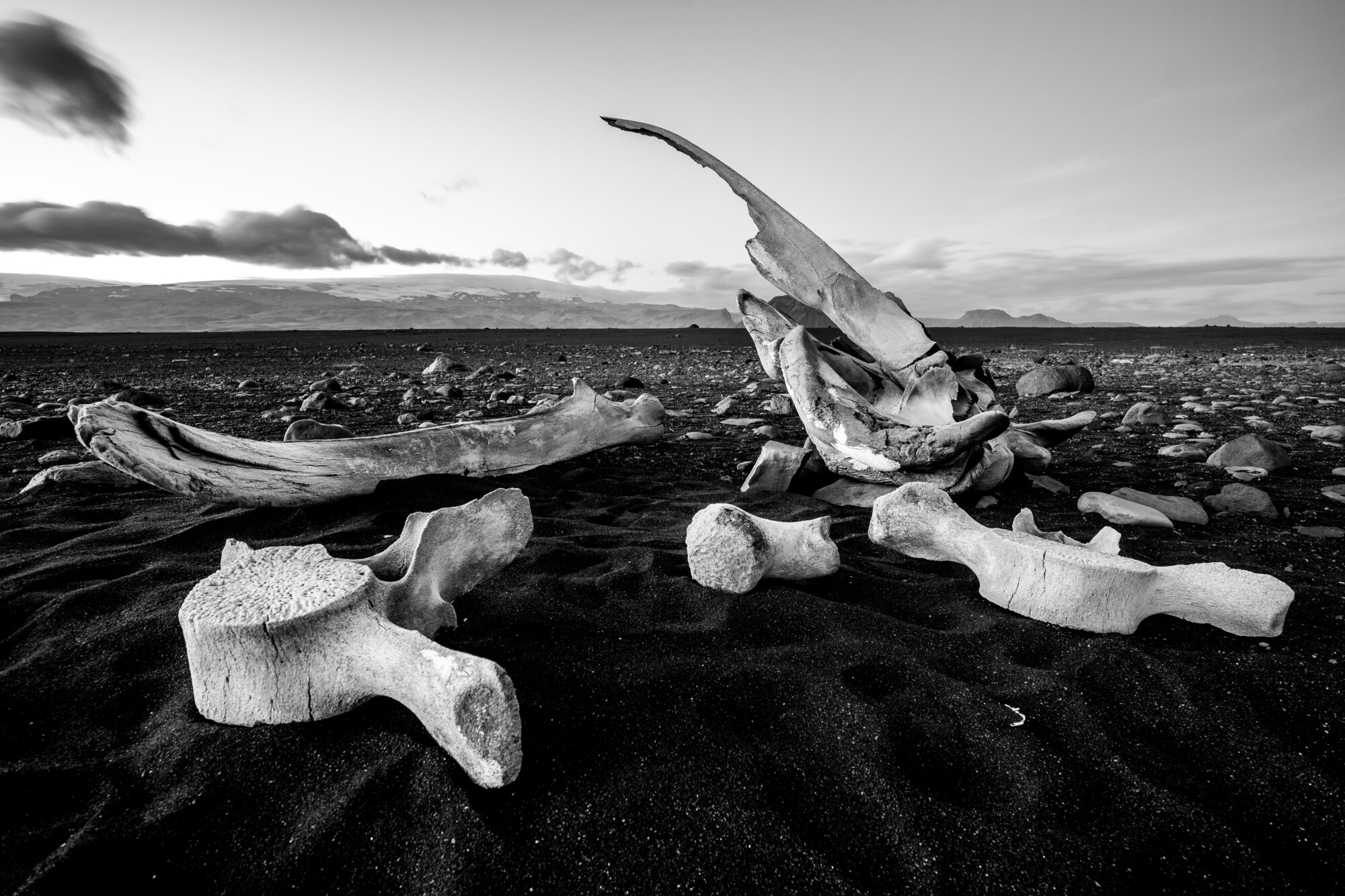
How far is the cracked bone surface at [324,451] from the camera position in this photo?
2.42 meters

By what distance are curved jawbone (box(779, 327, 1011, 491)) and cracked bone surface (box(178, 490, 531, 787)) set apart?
2.25 metres

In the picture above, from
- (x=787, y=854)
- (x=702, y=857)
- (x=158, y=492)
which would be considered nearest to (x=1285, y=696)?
(x=787, y=854)

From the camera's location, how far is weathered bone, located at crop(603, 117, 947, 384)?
13.4 ft

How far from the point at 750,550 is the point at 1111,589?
107cm

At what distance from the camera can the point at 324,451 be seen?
2.98m

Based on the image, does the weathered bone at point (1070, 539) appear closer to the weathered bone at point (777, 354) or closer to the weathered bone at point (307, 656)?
the weathered bone at point (777, 354)

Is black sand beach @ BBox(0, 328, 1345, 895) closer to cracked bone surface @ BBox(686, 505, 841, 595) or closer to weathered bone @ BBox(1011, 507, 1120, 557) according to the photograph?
cracked bone surface @ BBox(686, 505, 841, 595)

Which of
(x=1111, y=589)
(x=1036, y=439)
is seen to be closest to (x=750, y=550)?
(x=1111, y=589)

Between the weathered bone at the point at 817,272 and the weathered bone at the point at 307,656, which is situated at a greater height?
the weathered bone at the point at 817,272

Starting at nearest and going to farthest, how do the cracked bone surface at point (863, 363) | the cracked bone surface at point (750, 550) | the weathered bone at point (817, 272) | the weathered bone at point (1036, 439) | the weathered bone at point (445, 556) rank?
the weathered bone at point (445, 556), the cracked bone surface at point (750, 550), the cracked bone surface at point (863, 363), the weathered bone at point (1036, 439), the weathered bone at point (817, 272)

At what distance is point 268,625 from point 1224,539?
3.68m

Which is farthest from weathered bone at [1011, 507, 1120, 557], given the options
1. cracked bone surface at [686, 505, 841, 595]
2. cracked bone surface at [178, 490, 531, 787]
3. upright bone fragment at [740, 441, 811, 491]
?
cracked bone surface at [178, 490, 531, 787]

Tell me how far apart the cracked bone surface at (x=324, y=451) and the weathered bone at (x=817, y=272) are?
4.96 ft

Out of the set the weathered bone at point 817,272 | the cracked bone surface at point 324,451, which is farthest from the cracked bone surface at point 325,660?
the weathered bone at point 817,272
